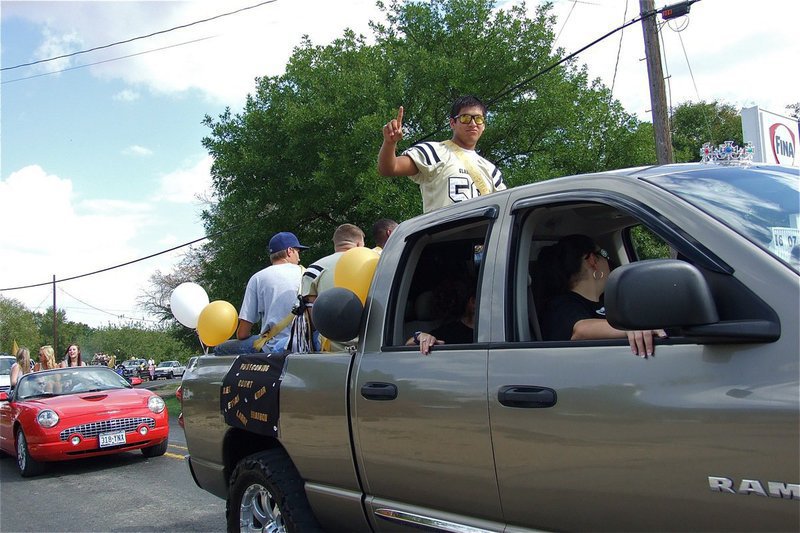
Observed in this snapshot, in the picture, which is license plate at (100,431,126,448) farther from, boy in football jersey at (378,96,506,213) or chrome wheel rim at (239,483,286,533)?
boy in football jersey at (378,96,506,213)

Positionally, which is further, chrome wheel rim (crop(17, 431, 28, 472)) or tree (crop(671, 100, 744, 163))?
tree (crop(671, 100, 744, 163))

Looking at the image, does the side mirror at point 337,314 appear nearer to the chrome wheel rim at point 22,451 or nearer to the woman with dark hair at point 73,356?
the chrome wheel rim at point 22,451

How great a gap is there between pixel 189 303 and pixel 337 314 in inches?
146

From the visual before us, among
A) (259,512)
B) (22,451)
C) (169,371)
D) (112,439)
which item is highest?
(259,512)

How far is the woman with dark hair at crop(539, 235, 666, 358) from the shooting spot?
280 cm

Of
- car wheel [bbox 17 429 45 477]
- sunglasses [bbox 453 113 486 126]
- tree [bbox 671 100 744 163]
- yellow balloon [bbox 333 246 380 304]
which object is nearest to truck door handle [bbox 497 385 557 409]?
yellow balloon [bbox 333 246 380 304]

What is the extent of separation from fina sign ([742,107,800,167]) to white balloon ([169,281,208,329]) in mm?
5962

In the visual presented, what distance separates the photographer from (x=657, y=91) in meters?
11.9

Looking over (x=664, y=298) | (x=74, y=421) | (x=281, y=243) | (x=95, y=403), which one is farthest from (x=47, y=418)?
(x=664, y=298)

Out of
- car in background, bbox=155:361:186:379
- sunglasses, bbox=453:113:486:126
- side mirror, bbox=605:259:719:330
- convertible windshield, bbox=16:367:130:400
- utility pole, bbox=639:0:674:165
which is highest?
utility pole, bbox=639:0:674:165

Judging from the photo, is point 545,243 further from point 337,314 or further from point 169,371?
point 169,371

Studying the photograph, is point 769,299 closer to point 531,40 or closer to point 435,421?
point 435,421

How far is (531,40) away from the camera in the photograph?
1938 centimetres

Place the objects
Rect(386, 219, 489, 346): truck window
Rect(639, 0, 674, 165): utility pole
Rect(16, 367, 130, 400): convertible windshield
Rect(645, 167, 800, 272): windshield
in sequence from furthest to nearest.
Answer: Rect(639, 0, 674, 165): utility pole
Rect(16, 367, 130, 400): convertible windshield
Rect(386, 219, 489, 346): truck window
Rect(645, 167, 800, 272): windshield
